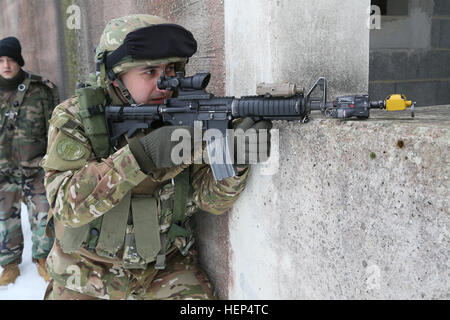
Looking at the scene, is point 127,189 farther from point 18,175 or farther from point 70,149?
point 18,175

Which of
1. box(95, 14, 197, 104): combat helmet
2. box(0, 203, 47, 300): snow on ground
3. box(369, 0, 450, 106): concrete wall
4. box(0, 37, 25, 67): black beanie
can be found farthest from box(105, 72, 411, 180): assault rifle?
box(0, 37, 25, 67): black beanie

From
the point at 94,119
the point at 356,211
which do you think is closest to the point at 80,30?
the point at 94,119

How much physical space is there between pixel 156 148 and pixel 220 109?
0.92ft

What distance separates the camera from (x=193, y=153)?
1525 mm

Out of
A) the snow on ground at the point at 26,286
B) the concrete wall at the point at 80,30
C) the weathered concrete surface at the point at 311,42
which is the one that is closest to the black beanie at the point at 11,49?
the concrete wall at the point at 80,30

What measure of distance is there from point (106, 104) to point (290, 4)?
3.13ft

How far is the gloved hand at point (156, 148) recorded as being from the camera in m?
1.50

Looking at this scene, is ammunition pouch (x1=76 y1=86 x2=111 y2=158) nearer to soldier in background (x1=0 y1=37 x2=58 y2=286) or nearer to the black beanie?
soldier in background (x1=0 y1=37 x2=58 y2=286)

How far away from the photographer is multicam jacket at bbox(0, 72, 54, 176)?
339cm

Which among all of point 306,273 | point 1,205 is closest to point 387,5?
point 306,273

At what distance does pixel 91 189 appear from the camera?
1.56 meters

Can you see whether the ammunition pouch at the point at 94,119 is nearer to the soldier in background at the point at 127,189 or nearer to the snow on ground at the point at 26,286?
the soldier in background at the point at 127,189

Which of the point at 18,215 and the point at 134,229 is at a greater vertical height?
the point at 134,229
